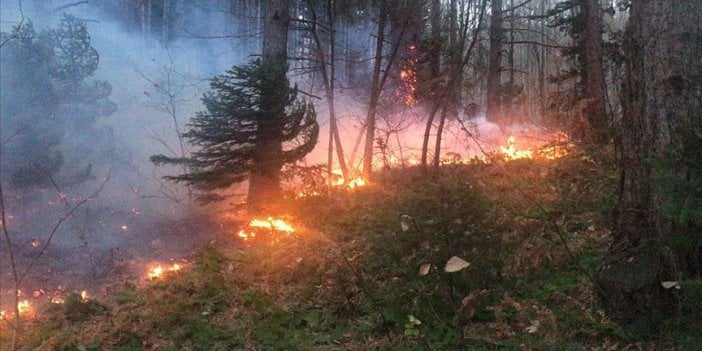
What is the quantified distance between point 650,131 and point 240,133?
612 cm

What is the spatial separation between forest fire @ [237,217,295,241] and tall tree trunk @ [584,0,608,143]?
530cm

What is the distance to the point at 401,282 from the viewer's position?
14.1ft

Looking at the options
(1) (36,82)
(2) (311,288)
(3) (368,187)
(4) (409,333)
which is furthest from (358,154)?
(4) (409,333)

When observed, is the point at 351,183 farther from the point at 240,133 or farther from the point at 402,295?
the point at 402,295

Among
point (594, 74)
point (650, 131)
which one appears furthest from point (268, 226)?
point (594, 74)

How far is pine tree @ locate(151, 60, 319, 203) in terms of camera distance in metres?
8.31

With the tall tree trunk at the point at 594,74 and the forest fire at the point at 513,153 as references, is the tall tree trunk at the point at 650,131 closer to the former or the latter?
the tall tree trunk at the point at 594,74

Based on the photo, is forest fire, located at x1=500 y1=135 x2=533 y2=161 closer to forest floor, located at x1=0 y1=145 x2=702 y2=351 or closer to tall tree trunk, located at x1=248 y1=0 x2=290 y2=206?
forest floor, located at x1=0 y1=145 x2=702 y2=351

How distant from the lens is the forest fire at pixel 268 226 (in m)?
7.20

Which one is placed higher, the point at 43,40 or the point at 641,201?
the point at 43,40

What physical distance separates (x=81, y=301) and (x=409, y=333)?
358 centimetres

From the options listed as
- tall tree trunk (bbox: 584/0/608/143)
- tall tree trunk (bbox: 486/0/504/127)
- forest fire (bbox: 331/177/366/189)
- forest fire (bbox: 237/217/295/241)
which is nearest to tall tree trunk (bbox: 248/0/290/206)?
forest fire (bbox: 237/217/295/241)

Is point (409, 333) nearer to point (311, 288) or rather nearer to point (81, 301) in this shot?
point (311, 288)

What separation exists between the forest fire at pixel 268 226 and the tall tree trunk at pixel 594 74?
5304 mm
